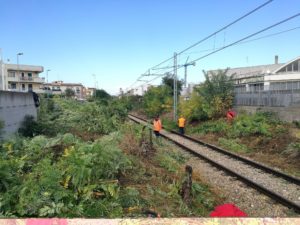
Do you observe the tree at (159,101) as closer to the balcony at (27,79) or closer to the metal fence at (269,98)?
the metal fence at (269,98)

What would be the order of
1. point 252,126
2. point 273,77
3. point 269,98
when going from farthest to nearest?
1. point 273,77
2. point 269,98
3. point 252,126

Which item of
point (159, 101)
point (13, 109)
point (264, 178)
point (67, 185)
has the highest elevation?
point (159, 101)

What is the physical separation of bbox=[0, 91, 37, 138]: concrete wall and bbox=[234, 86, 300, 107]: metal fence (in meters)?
17.0

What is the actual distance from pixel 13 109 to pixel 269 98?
1919 cm

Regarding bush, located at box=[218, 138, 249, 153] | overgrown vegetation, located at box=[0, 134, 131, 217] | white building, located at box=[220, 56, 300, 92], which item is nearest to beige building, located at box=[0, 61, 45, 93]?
white building, located at box=[220, 56, 300, 92]

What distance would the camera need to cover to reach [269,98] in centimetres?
2792

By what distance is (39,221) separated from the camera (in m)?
2.29

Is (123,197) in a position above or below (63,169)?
below

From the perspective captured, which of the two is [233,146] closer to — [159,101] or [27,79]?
[159,101]

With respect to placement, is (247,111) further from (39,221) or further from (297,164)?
(39,221)

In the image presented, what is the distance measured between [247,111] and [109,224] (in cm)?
2939

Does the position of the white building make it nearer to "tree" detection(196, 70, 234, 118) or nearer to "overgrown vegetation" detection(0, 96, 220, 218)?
"tree" detection(196, 70, 234, 118)

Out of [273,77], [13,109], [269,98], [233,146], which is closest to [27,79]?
[273,77]

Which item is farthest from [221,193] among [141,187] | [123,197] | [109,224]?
[109,224]
